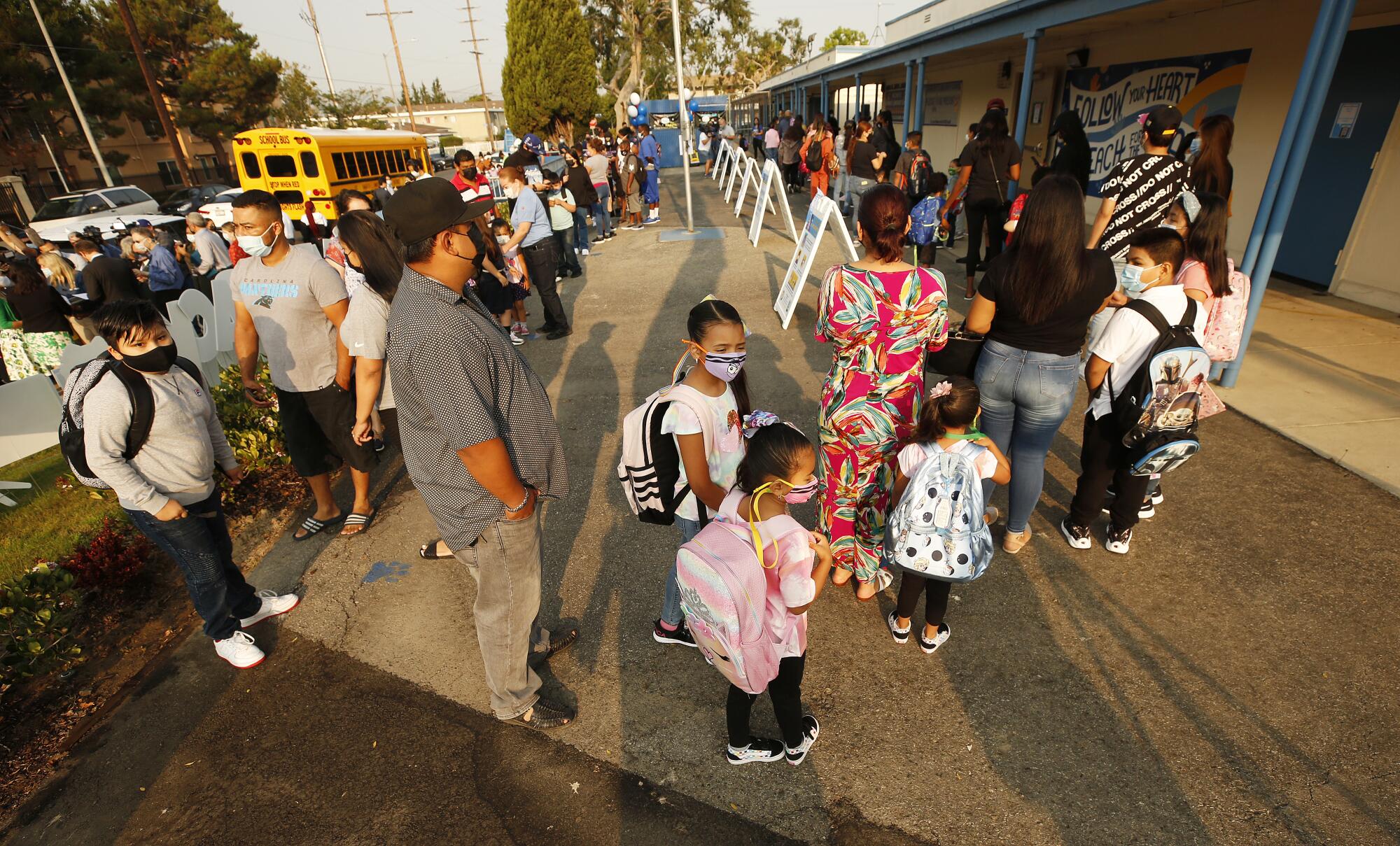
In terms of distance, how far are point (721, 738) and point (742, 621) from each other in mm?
1030

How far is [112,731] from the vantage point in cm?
303

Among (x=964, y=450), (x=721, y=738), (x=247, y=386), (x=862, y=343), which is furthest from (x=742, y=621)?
(x=247, y=386)

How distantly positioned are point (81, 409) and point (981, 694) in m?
4.10

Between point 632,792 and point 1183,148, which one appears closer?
point 632,792

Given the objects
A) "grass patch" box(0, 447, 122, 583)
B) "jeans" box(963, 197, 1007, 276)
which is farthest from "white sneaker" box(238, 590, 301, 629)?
"jeans" box(963, 197, 1007, 276)

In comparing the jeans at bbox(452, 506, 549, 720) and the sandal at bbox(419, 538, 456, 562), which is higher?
the jeans at bbox(452, 506, 549, 720)

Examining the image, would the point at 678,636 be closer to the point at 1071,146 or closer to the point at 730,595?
the point at 730,595

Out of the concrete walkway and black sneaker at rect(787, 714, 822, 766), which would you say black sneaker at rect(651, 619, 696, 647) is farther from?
black sneaker at rect(787, 714, 822, 766)

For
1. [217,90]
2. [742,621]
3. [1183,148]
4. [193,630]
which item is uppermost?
[217,90]

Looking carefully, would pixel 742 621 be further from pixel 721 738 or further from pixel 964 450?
pixel 964 450

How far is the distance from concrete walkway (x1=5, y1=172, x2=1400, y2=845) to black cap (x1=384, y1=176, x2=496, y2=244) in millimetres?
2138

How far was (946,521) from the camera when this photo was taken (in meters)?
2.67

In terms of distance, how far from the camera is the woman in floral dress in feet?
9.37

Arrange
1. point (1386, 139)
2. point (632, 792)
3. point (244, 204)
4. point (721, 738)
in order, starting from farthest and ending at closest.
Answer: point (1386, 139) → point (244, 204) → point (721, 738) → point (632, 792)
